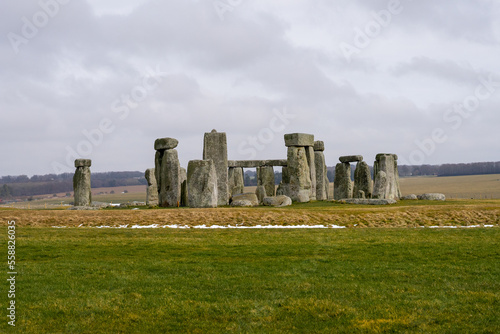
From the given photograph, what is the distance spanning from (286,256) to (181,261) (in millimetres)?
2215

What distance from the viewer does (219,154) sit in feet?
83.5

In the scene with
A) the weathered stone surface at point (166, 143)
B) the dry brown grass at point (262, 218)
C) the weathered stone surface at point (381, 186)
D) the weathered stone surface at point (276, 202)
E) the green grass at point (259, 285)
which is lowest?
the green grass at point (259, 285)

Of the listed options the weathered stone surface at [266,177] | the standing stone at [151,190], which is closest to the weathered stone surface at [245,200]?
the standing stone at [151,190]

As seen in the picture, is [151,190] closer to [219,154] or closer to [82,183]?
[82,183]

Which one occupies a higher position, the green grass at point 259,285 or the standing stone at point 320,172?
the standing stone at point 320,172

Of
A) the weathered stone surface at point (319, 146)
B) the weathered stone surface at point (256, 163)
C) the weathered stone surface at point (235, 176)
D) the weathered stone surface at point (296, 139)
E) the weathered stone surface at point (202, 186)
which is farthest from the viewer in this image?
the weathered stone surface at point (235, 176)

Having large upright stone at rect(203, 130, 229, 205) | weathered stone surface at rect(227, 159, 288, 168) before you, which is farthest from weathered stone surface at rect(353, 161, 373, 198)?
large upright stone at rect(203, 130, 229, 205)

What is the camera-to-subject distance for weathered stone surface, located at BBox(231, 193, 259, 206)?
964 inches

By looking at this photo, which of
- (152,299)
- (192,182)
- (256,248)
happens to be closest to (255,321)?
(152,299)

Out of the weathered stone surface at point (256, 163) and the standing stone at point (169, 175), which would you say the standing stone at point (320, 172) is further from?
the standing stone at point (169, 175)

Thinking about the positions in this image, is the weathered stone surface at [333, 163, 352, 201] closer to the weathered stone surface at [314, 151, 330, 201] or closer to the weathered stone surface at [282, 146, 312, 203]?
the weathered stone surface at [314, 151, 330, 201]

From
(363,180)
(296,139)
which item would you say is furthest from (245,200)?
(363,180)

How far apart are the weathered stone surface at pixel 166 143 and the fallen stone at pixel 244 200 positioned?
3.93 metres

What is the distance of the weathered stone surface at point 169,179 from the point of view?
24.1 metres
